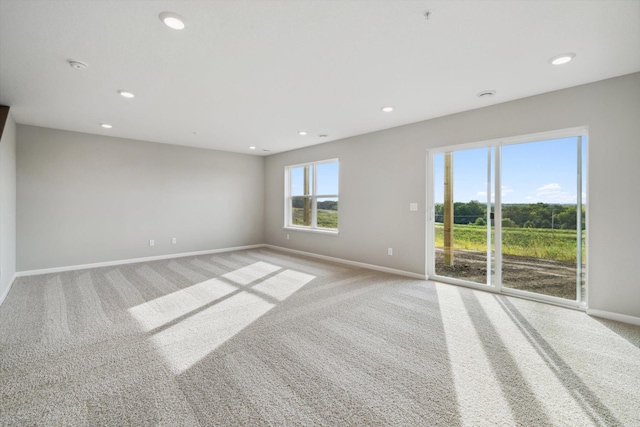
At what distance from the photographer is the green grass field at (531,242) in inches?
130

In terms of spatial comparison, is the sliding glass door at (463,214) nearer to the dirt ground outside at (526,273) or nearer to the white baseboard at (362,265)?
the dirt ground outside at (526,273)

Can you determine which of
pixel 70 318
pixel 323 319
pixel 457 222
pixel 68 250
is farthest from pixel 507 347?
pixel 68 250

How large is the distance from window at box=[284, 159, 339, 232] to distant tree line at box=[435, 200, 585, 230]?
100 inches

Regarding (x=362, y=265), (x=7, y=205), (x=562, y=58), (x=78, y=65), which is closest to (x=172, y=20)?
(x=78, y=65)

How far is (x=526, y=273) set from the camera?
11.9ft

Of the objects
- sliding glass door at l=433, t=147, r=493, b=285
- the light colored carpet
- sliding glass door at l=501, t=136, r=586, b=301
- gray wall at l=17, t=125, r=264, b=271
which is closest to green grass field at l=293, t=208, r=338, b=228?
gray wall at l=17, t=125, r=264, b=271

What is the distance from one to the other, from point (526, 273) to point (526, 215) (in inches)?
29.5

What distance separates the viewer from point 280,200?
23.3ft

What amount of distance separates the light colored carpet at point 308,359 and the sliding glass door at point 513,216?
41 cm

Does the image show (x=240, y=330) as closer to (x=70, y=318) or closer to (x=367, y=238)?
(x=70, y=318)

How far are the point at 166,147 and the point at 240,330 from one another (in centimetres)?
486

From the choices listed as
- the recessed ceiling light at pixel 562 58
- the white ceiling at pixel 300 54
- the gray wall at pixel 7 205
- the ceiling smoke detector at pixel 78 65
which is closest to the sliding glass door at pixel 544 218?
the white ceiling at pixel 300 54

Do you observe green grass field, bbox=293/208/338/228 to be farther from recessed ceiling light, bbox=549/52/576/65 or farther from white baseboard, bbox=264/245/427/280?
recessed ceiling light, bbox=549/52/576/65

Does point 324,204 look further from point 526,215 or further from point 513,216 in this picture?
point 526,215
